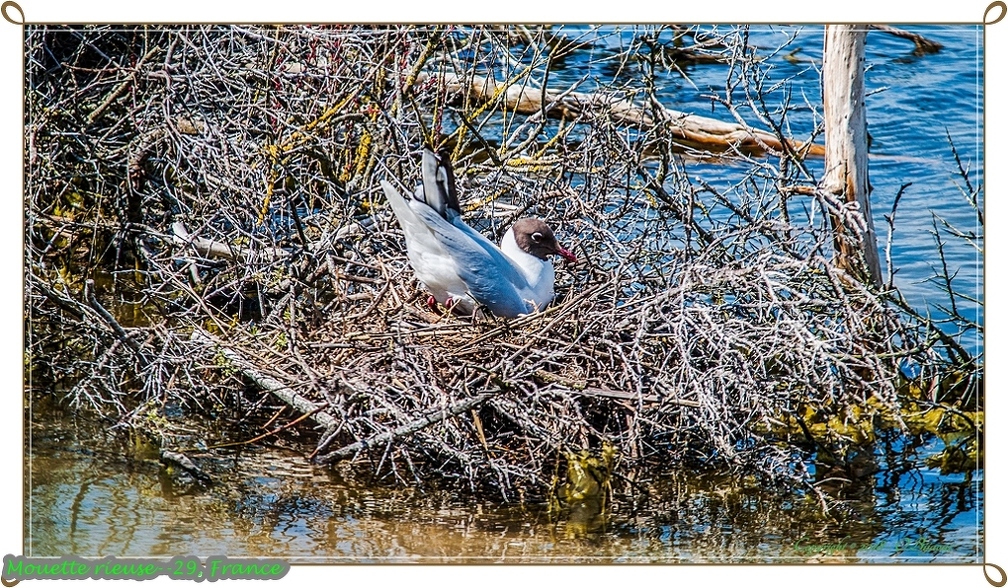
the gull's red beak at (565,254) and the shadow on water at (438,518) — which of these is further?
the gull's red beak at (565,254)

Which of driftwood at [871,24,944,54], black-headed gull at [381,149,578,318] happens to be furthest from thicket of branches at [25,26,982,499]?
driftwood at [871,24,944,54]

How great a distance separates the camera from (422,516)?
5.06 metres

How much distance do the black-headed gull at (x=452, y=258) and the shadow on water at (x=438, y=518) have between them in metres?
0.88

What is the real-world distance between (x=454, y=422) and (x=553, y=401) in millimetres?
425

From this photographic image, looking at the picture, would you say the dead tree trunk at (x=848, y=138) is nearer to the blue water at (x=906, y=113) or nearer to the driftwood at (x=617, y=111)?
the blue water at (x=906, y=113)

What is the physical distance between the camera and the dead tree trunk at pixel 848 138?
5.80 meters

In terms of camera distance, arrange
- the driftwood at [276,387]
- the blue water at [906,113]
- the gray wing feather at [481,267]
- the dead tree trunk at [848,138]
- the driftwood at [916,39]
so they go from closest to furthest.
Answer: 1. the gray wing feather at [481,267]
2. the driftwood at [276,387]
3. the driftwood at [916,39]
4. the blue water at [906,113]
5. the dead tree trunk at [848,138]

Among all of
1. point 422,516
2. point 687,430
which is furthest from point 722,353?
point 422,516

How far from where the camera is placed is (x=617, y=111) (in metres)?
6.10

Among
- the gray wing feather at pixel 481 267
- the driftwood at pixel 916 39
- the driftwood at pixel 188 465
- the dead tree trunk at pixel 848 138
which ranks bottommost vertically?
the driftwood at pixel 188 465

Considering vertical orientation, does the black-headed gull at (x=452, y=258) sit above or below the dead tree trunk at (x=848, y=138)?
below

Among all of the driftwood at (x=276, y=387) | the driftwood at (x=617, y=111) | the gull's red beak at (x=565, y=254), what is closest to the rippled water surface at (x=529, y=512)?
the driftwood at (x=276, y=387)

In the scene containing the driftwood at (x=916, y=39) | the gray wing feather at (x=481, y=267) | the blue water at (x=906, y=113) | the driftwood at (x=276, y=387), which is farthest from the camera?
the blue water at (x=906, y=113)

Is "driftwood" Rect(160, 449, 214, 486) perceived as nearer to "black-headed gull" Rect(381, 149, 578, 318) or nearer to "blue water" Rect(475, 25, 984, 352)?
"black-headed gull" Rect(381, 149, 578, 318)
